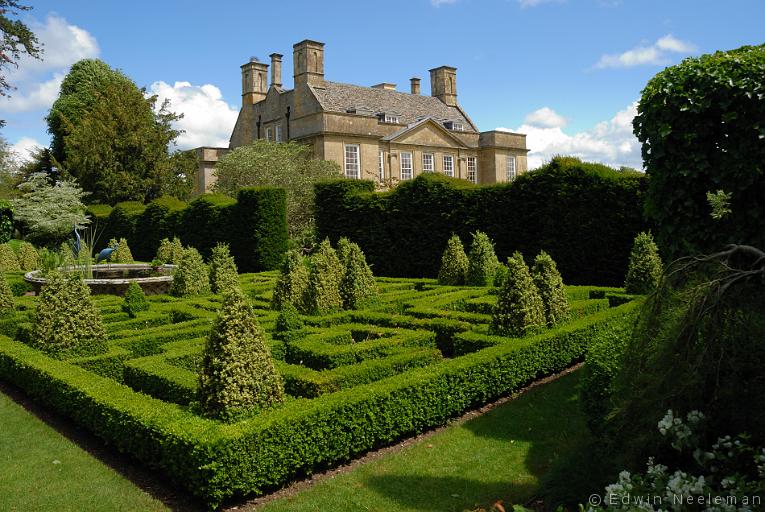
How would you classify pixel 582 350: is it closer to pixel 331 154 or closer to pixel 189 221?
pixel 189 221

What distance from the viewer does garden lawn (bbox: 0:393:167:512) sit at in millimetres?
5738

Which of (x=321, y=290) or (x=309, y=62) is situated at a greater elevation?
(x=309, y=62)

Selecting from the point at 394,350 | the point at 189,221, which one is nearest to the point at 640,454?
the point at 394,350

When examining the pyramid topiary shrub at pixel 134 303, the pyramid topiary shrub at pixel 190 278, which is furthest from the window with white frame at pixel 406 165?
the pyramid topiary shrub at pixel 134 303

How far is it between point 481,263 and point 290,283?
202 inches

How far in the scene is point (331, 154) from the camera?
37719mm

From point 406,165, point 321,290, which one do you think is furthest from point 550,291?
point 406,165

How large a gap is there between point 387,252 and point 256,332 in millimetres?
14288

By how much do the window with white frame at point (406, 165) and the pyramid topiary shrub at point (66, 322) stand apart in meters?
33.5

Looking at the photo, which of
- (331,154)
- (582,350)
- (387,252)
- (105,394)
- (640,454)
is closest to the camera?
(640,454)

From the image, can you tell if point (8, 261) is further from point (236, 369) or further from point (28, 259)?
point (236, 369)

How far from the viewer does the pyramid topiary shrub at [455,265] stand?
15.9 meters

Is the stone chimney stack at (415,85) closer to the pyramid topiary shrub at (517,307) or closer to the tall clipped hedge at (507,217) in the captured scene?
the tall clipped hedge at (507,217)

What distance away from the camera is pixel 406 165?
1673 inches
